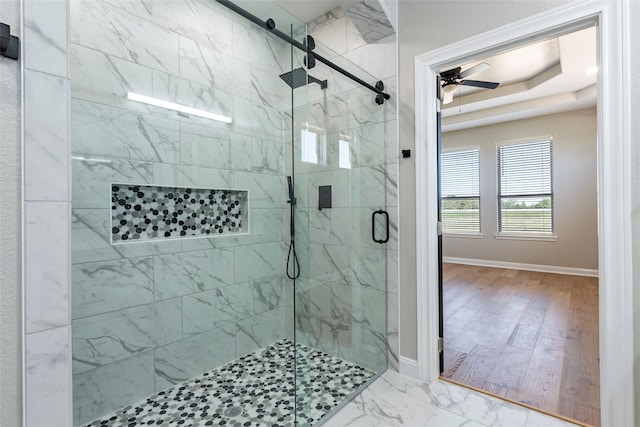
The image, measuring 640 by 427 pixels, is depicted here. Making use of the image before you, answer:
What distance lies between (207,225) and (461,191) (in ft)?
18.2

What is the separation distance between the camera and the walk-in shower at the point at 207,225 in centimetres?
179

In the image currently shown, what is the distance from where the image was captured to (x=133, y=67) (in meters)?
1.96

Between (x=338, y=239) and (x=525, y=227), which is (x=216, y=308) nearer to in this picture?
(x=338, y=239)

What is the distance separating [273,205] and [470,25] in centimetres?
199

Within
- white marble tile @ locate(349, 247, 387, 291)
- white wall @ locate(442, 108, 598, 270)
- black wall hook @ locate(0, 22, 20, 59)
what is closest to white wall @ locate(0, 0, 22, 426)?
black wall hook @ locate(0, 22, 20, 59)

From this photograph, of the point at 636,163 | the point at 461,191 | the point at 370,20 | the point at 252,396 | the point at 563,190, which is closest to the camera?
the point at 636,163

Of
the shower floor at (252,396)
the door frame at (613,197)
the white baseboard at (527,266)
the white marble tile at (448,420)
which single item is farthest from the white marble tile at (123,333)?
the white baseboard at (527,266)

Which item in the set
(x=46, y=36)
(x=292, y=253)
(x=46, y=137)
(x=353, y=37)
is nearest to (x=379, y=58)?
(x=353, y=37)

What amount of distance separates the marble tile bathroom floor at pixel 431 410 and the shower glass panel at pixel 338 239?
0.12 meters

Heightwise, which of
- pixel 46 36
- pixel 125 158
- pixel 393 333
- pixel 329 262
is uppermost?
pixel 46 36

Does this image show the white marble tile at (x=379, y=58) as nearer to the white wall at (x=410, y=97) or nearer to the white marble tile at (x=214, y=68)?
the white wall at (x=410, y=97)

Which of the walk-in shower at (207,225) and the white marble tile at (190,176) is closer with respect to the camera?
the walk-in shower at (207,225)

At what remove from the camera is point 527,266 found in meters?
5.57

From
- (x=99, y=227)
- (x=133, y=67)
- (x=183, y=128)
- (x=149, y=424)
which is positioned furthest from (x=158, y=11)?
(x=149, y=424)
